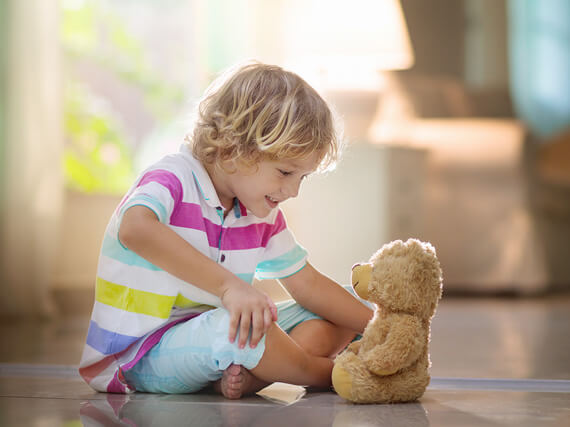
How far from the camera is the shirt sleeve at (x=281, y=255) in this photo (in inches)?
38.8

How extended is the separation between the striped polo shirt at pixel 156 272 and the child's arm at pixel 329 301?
0.09 metres

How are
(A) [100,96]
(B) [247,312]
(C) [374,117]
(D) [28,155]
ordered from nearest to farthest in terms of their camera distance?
(B) [247,312], (D) [28,155], (A) [100,96], (C) [374,117]

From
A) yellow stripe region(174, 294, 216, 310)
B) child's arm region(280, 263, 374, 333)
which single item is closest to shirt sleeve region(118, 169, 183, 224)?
yellow stripe region(174, 294, 216, 310)

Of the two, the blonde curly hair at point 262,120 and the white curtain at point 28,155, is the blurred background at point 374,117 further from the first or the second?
the blonde curly hair at point 262,120

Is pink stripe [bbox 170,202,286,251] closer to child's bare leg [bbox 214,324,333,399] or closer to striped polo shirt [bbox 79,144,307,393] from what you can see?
striped polo shirt [bbox 79,144,307,393]

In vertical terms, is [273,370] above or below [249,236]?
below

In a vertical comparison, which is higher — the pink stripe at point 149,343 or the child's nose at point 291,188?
the child's nose at point 291,188

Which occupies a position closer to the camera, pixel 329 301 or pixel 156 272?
pixel 156 272

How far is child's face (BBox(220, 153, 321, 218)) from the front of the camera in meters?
0.89

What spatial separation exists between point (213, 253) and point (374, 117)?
2.22 m

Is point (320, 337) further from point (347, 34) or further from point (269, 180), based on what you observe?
point (347, 34)

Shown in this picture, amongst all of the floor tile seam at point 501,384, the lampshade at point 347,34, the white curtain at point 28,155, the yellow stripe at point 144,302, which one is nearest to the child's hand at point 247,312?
the yellow stripe at point 144,302

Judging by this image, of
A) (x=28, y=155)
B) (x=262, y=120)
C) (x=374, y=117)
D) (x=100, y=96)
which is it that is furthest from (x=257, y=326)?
(x=374, y=117)

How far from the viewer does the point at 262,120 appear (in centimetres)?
87
